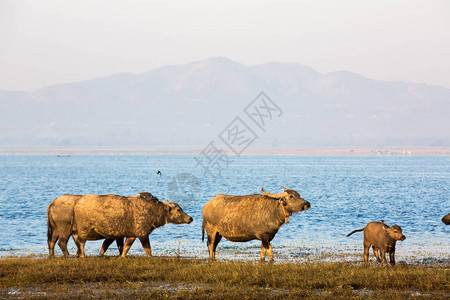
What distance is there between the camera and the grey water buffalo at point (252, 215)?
17.7m

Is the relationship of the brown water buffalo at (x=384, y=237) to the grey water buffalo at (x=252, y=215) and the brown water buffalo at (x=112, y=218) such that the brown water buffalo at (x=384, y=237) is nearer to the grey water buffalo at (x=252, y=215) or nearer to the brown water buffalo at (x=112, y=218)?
the grey water buffalo at (x=252, y=215)

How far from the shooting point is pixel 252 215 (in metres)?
17.8

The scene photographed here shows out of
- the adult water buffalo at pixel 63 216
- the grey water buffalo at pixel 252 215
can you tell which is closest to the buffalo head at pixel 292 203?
the grey water buffalo at pixel 252 215

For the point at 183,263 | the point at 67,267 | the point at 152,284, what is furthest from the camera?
the point at 183,263

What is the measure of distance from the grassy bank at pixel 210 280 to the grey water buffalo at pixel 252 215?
5.72 feet

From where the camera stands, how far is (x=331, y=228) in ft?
106

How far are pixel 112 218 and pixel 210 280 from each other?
460cm

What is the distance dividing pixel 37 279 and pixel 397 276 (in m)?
8.56

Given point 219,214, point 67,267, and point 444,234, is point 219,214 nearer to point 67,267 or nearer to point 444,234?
point 67,267

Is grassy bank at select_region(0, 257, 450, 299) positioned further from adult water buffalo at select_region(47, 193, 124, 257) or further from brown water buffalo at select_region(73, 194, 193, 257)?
adult water buffalo at select_region(47, 193, 124, 257)

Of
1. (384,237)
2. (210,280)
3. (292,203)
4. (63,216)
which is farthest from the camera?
(63,216)

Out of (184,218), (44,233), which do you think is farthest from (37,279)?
(44,233)

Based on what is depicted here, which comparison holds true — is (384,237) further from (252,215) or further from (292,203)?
(252,215)

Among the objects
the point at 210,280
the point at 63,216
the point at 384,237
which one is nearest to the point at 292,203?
the point at 384,237
